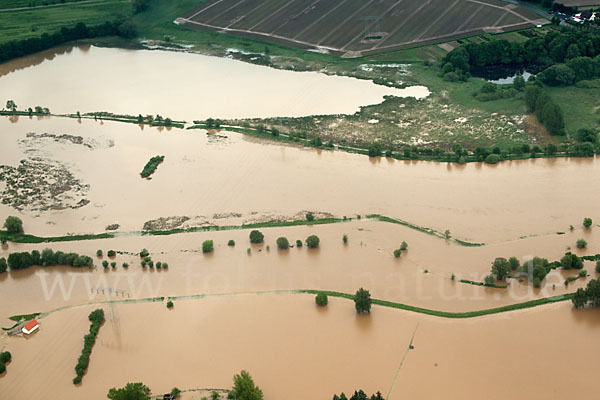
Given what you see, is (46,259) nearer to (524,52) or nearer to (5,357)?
(5,357)

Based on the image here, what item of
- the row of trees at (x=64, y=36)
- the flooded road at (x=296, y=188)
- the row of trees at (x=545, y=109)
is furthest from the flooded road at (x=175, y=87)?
the row of trees at (x=545, y=109)

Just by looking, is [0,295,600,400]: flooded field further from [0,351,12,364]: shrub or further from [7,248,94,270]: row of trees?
[7,248,94,270]: row of trees

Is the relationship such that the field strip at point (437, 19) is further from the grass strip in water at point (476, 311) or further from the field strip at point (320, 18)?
the grass strip in water at point (476, 311)

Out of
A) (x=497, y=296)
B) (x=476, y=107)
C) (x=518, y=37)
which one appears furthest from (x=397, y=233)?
(x=518, y=37)

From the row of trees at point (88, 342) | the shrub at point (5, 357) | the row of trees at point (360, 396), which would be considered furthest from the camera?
the shrub at point (5, 357)

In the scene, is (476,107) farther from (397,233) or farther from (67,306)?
(67,306)

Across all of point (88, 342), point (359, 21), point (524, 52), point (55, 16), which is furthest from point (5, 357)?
point (55, 16)

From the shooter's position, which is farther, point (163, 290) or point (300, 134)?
point (300, 134)
